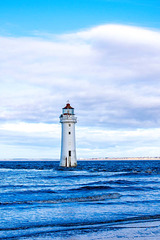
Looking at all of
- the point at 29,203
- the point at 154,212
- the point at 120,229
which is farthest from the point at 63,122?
the point at 120,229

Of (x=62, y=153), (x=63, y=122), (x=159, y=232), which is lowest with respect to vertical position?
(x=159, y=232)

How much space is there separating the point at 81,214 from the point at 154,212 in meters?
3.17

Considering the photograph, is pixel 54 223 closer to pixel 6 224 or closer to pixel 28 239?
pixel 6 224

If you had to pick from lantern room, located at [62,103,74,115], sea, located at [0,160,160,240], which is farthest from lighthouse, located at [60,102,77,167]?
sea, located at [0,160,160,240]

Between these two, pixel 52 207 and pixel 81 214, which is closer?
pixel 81 214

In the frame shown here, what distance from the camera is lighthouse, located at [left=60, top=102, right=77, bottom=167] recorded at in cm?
4538

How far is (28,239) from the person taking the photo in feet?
31.9

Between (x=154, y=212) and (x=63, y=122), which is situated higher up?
(x=63, y=122)

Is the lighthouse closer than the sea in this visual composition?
No

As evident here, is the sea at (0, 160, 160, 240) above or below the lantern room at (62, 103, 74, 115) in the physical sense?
below

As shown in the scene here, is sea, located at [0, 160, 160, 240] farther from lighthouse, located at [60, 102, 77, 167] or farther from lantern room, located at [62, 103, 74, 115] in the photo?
lantern room, located at [62, 103, 74, 115]

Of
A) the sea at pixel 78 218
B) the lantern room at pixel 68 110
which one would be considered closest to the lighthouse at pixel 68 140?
the lantern room at pixel 68 110

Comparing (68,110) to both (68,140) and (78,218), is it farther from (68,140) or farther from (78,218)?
(78,218)

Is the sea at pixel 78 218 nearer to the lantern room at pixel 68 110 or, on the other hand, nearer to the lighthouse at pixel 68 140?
the lighthouse at pixel 68 140
